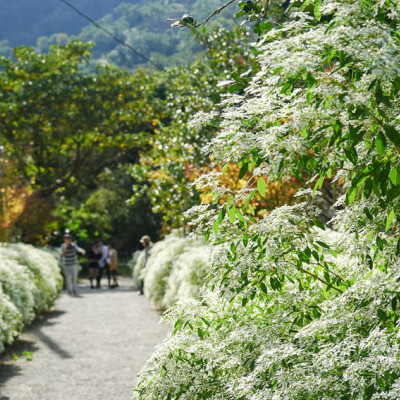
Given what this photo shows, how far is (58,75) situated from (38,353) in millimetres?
15530

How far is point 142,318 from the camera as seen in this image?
451 inches

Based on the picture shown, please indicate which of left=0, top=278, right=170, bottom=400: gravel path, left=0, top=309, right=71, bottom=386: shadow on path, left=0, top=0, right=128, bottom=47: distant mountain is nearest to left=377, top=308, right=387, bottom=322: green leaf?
left=0, top=278, right=170, bottom=400: gravel path

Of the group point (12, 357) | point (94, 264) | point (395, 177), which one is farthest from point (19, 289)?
point (94, 264)

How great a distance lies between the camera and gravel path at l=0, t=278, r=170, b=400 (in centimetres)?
613

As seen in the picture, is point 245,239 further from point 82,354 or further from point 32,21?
point 32,21

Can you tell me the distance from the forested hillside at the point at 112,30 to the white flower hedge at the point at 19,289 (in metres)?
5.69

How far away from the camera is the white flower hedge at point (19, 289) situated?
6.99 metres

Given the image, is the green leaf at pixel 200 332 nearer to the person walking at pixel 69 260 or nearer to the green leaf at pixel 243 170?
the green leaf at pixel 243 170

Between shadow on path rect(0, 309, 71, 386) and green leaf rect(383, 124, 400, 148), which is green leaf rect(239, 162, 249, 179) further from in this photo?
shadow on path rect(0, 309, 71, 386)

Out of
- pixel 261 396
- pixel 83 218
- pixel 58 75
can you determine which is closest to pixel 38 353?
pixel 261 396

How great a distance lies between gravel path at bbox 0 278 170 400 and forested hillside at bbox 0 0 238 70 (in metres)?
6.13

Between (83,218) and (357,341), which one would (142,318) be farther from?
(83,218)

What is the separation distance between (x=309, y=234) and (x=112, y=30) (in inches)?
1440

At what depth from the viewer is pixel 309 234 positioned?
8.86 ft
